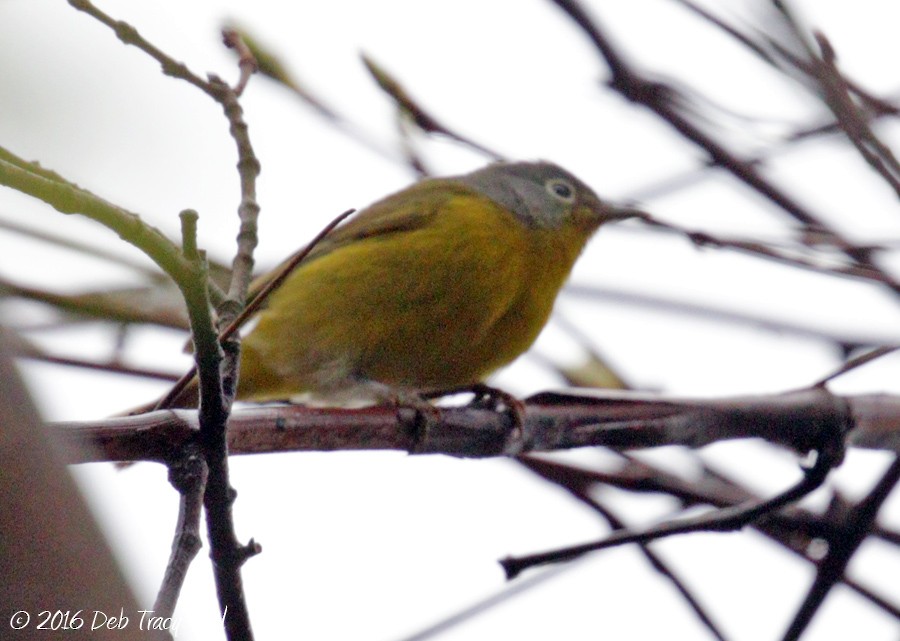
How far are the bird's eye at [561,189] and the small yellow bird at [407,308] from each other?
52 centimetres

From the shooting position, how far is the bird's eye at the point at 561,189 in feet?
18.7

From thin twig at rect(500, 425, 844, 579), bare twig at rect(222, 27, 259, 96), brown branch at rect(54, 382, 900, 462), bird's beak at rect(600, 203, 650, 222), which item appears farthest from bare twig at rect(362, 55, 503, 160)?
bird's beak at rect(600, 203, 650, 222)

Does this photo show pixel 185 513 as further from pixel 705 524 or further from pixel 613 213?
pixel 613 213

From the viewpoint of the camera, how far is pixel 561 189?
5.87 m

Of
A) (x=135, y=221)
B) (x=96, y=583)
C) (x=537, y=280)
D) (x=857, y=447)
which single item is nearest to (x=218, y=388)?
(x=135, y=221)

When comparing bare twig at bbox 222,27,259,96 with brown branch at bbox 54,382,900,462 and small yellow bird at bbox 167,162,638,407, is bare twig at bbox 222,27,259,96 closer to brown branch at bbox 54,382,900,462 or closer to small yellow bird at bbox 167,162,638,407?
brown branch at bbox 54,382,900,462

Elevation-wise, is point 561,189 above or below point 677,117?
above

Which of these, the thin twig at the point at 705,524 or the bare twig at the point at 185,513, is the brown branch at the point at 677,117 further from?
the bare twig at the point at 185,513

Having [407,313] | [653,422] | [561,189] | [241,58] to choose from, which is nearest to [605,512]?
[653,422]

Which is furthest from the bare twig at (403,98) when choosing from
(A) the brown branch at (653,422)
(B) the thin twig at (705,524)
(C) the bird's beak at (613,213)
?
(C) the bird's beak at (613,213)

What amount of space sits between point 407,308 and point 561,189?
A: 5.40 feet

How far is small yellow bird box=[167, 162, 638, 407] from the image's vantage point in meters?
4.59

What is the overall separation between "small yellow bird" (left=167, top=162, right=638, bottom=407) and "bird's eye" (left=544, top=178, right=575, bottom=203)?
0.52 meters

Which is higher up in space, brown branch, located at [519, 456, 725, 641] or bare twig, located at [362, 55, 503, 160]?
bare twig, located at [362, 55, 503, 160]
